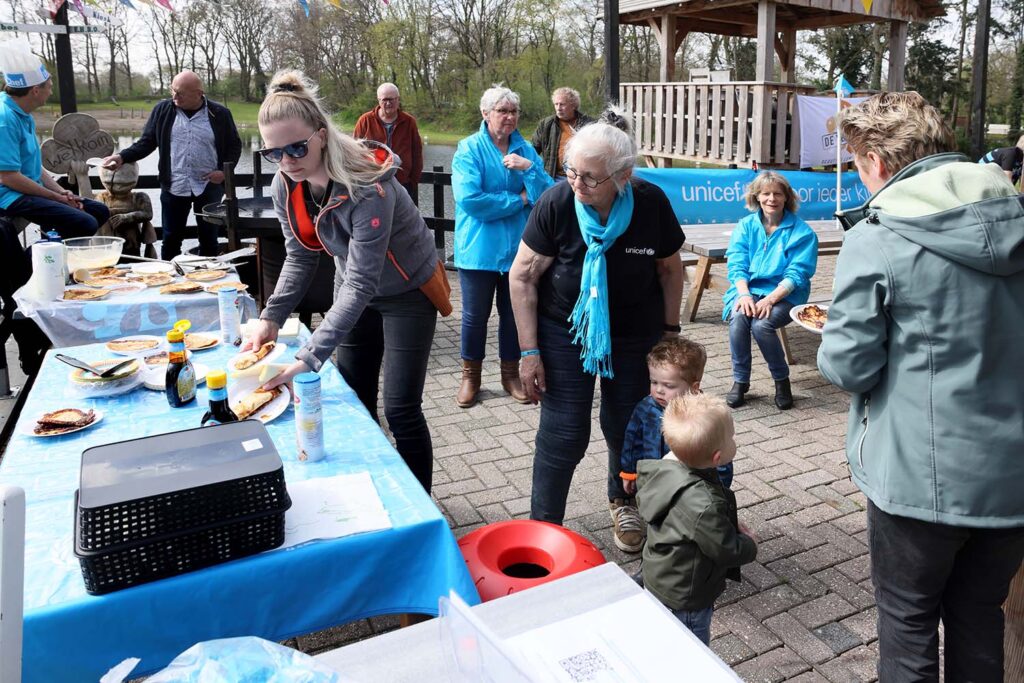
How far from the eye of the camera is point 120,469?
55.9 inches

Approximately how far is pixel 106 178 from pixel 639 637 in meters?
7.10

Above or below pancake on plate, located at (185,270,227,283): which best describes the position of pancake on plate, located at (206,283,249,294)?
below

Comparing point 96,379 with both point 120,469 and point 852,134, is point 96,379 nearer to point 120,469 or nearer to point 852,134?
point 120,469

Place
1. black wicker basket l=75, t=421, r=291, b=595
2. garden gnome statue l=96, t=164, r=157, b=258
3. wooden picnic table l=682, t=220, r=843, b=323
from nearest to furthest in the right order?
black wicker basket l=75, t=421, r=291, b=595, wooden picnic table l=682, t=220, r=843, b=323, garden gnome statue l=96, t=164, r=157, b=258

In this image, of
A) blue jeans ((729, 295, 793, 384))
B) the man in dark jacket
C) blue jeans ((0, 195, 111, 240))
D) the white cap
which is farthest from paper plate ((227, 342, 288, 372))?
the man in dark jacket

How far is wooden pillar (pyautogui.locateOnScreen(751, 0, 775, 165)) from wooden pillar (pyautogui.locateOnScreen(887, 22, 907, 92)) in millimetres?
2692

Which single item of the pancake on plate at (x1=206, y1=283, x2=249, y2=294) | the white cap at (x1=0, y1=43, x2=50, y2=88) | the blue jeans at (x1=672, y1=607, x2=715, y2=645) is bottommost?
the blue jeans at (x1=672, y1=607, x2=715, y2=645)

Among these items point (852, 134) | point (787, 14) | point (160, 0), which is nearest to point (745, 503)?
point (852, 134)

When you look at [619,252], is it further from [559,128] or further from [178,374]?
[559,128]

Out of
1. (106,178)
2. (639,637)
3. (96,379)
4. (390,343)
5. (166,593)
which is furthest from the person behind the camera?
(106,178)

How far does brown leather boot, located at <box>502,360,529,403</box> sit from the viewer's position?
4.75 meters

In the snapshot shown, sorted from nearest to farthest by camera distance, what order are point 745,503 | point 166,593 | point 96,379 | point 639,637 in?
1. point 639,637
2. point 166,593
3. point 96,379
4. point 745,503

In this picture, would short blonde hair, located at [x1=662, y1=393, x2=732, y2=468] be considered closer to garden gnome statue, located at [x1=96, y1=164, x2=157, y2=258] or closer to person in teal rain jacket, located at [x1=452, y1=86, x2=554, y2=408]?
person in teal rain jacket, located at [x1=452, y1=86, x2=554, y2=408]

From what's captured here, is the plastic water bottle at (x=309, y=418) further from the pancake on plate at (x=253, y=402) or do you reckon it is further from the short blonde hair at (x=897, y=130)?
the short blonde hair at (x=897, y=130)
